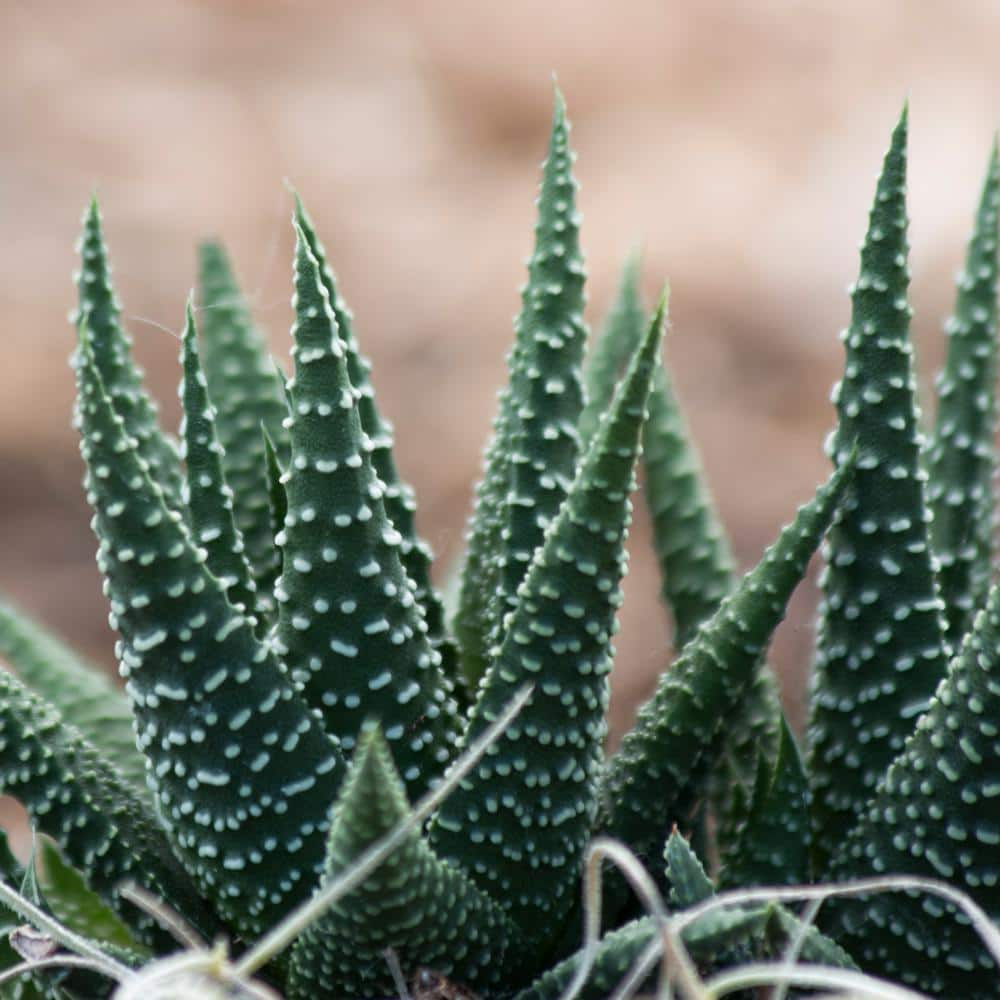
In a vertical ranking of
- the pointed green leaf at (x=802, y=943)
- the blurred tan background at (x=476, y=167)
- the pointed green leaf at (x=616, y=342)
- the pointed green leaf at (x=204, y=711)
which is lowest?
the pointed green leaf at (x=802, y=943)

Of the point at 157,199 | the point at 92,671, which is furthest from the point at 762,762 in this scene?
the point at 157,199

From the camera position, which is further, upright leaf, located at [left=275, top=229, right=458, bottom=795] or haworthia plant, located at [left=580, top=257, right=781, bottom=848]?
haworthia plant, located at [left=580, top=257, right=781, bottom=848]

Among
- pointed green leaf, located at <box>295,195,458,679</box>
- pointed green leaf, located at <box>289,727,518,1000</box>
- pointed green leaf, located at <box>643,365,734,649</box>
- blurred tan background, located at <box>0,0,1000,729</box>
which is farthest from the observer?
blurred tan background, located at <box>0,0,1000,729</box>

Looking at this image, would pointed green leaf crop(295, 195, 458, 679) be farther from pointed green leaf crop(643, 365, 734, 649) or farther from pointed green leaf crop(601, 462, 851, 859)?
pointed green leaf crop(643, 365, 734, 649)

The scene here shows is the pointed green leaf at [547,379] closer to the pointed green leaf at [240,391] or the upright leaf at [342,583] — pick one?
the upright leaf at [342,583]

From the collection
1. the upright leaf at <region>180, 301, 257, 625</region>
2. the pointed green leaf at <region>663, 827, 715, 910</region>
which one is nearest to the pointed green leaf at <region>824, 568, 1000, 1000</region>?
the pointed green leaf at <region>663, 827, 715, 910</region>

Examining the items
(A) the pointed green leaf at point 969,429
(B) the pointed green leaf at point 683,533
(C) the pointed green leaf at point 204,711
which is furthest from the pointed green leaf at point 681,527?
(C) the pointed green leaf at point 204,711

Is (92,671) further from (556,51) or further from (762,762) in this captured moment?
(556,51)
